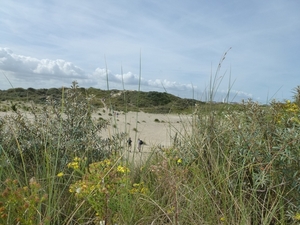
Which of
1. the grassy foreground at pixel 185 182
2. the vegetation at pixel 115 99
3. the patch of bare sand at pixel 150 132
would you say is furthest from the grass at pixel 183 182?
the vegetation at pixel 115 99

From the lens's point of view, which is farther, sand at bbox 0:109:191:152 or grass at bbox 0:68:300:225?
sand at bbox 0:109:191:152

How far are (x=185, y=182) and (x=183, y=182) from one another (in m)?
0.31

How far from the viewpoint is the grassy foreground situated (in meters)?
2.03

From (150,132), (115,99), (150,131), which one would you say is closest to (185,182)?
(115,99)

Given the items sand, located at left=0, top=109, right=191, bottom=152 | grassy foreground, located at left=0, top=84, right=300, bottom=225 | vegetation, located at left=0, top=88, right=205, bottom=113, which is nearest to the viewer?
grassy foreground, located at left=0, top=84, right=300, bottom=225

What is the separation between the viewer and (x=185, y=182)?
2.40 meters

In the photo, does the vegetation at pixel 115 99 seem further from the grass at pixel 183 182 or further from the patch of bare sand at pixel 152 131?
the grass at pixel 183 182

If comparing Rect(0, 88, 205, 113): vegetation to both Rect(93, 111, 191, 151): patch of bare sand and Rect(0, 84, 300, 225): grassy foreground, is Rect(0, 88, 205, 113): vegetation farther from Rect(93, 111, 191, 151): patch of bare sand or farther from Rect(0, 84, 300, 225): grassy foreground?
Rect(0, 84, 300, 225): grassy foreground

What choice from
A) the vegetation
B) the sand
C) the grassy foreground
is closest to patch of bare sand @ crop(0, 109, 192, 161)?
the sand

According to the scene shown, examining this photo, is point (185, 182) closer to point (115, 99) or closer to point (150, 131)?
point (115, 99)

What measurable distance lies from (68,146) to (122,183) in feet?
3.36

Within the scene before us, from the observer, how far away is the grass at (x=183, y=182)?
2.04 m

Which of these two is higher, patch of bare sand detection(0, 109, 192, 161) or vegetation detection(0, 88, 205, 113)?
vegetation detection(0, 88, 205, 113)

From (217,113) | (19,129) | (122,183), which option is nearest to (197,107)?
(217,113)
